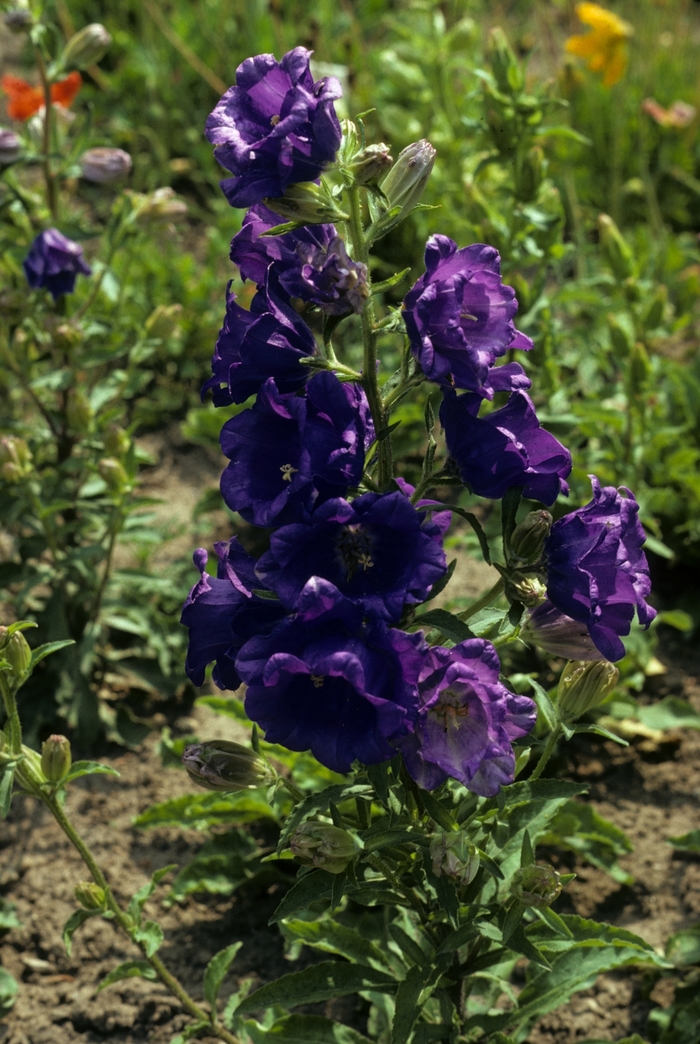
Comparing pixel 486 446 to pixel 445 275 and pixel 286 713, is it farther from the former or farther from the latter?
pixel 286 713

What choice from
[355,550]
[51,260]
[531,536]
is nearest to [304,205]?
[355,550]

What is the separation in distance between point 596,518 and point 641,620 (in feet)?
0.75

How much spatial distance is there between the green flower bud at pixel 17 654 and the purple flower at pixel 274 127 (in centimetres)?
110

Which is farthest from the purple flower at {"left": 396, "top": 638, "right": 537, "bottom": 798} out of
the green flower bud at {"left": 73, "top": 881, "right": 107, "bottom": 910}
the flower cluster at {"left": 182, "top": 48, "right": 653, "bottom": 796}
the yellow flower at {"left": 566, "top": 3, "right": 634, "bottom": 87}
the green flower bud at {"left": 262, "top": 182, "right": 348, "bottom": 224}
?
the yellow flower at {"left": 566, "top": 3, "right": 634, "bottom": 87}

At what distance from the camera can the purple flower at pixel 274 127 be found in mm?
1970

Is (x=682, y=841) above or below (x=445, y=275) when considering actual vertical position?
below

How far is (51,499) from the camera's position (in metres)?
4.08


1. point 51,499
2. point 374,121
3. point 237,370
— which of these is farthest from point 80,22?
point 237,370

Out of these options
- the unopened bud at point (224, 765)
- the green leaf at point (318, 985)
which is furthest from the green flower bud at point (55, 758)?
the green leaf at point (318, 985)

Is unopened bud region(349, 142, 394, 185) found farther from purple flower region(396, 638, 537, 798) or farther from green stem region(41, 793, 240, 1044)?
green stem region(41, 793, 240, 1044)

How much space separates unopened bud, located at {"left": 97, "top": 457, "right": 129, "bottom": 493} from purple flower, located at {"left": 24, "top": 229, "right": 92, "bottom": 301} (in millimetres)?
676

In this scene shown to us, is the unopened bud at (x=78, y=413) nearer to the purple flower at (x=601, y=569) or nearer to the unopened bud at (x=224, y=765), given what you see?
the unopened bud at (x=224, y=765)

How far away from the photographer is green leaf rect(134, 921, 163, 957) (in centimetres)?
281

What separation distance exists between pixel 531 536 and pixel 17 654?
3.92 ft
